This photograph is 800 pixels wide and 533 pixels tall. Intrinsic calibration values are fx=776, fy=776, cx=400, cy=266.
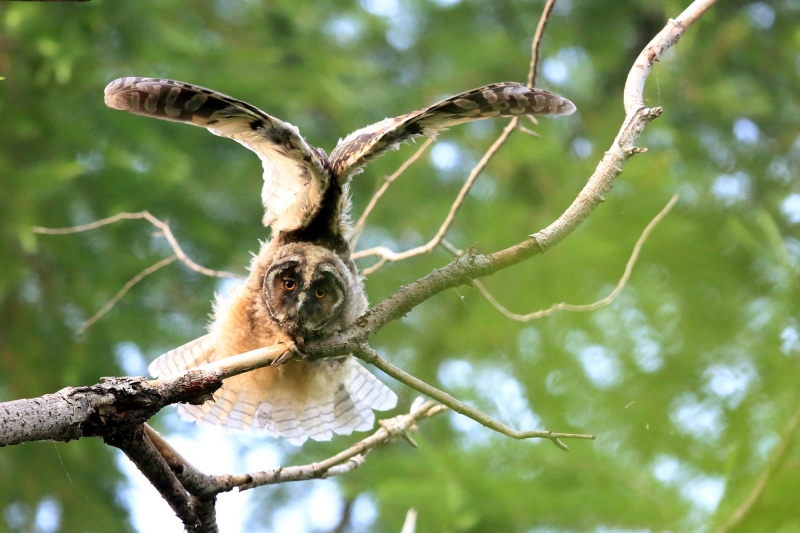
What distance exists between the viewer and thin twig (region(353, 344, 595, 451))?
1778 mm

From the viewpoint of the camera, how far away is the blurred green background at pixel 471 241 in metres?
2.13

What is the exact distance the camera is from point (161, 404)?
1.51 m

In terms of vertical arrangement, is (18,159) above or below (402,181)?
below

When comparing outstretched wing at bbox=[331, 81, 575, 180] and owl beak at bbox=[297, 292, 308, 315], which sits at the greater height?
outstretched wing at bbox=[331, 81, 575, 180]

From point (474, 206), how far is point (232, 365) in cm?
473

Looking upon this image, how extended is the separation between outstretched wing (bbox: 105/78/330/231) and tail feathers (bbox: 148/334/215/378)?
53cm

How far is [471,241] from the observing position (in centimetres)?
558

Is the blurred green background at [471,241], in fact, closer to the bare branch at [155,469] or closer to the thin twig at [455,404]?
the thin twig at [455,404]

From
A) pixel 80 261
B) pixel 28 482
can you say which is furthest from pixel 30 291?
pixel 28 482

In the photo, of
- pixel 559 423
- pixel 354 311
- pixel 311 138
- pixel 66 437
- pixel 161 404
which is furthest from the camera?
pixel 311 138

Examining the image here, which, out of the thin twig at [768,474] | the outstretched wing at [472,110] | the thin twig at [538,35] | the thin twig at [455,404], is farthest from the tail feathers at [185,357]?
the thin twig at [768,474]

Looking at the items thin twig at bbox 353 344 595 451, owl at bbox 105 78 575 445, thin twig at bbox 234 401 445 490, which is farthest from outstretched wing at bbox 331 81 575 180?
thin twig at bbox 234 401 445 490

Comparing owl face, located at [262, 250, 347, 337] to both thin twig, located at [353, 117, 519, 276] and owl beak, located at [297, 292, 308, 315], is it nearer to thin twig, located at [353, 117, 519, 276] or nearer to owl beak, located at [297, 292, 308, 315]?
owl beak, located at [297, 292, 308, 315]

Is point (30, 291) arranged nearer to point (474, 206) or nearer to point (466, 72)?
point (474, 206)
